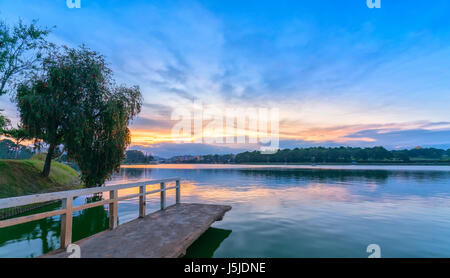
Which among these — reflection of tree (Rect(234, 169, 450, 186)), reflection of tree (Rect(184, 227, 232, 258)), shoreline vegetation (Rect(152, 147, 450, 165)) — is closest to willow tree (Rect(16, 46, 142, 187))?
reflection of tree (Rect(184, 227, 232, 258))

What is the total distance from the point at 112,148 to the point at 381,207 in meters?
18.8

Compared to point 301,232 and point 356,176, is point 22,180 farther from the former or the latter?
point 356,176

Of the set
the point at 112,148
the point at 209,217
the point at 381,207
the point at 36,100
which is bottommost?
the point at 381,207

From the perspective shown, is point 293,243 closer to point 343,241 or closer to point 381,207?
point 343,241

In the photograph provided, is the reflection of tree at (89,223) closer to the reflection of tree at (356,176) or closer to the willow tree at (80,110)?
the willow tree at (80,110)

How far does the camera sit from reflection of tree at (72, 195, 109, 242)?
395 inches

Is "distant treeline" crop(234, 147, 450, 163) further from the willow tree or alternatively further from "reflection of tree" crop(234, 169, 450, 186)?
the willow tree

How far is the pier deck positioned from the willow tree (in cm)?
896

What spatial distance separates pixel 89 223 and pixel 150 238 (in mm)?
7303

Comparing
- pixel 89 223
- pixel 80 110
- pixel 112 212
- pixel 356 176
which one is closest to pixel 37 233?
pixel 89 223

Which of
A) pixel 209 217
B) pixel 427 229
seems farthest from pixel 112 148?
pixel 427 229

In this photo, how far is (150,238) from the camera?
21.5 ft

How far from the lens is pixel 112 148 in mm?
16141

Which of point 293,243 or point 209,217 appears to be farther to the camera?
point 209,217
